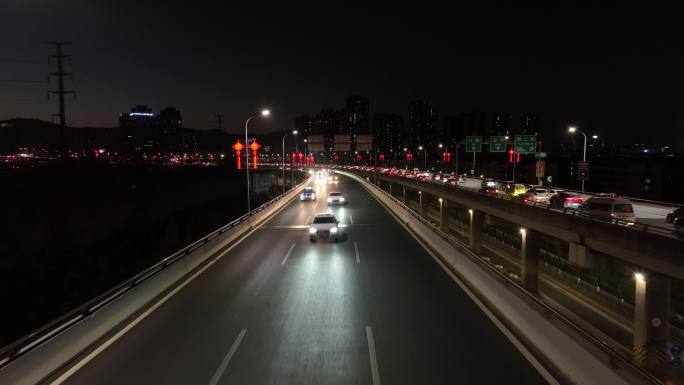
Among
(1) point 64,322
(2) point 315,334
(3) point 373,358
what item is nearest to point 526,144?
(2) point 315,334

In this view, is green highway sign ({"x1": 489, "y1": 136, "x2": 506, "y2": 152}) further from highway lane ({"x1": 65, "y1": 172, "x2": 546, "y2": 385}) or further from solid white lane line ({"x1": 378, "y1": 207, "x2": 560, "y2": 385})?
highway lane ({"x1": 65, "y1": 172, "x2": 546, "y2": 385})

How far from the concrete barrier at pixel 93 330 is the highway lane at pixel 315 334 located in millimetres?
492

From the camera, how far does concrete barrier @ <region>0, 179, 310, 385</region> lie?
8.13 metres

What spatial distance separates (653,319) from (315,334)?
37.8 feet

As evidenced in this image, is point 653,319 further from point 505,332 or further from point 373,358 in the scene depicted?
point 373,358

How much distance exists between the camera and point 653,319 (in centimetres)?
1515

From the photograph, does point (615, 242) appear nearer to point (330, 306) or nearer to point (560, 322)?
point (560, 322)

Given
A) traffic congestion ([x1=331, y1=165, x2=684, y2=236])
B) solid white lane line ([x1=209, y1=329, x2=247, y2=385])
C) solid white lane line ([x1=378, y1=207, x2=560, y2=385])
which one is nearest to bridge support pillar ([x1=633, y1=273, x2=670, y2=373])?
traffic congestion ([x1=331, y1=165, x2=684, y2=236])

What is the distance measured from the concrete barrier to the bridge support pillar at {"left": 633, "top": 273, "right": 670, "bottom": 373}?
15.3 m

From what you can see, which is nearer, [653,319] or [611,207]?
[653,319]

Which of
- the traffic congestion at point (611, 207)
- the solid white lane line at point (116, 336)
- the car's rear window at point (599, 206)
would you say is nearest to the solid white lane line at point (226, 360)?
the solid white lane line at point (116, 336)

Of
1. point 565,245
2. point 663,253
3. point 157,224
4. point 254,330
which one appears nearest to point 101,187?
point 157,224

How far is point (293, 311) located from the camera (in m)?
12.7

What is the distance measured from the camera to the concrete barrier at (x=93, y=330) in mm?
8133
